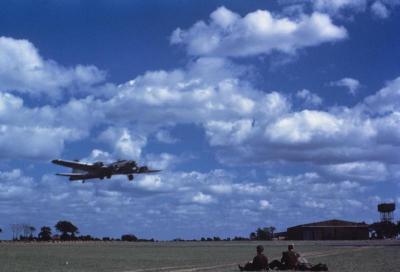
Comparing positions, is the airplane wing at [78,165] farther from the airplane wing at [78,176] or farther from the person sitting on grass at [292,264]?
the person sitting on grass at [292,264]

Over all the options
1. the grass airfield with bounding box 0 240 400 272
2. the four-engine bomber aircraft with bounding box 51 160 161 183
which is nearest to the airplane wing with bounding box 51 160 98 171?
the four-engine bomber aircraft with bounding box 51 160 161 183

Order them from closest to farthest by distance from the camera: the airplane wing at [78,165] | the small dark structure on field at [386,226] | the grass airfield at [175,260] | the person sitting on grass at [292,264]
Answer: the person sitting on grass at [292,264]
the grass airfield at [175,260]
the airplane wing at [78,165]
the small dark structure on field at [386,226]

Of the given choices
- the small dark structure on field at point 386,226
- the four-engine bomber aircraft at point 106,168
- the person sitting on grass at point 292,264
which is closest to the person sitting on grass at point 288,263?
the person sitting on grass at point 292,264

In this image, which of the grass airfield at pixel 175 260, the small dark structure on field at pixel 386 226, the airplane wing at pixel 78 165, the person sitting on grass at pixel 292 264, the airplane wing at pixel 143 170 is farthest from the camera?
the small dark structure on field at pixel 386 226

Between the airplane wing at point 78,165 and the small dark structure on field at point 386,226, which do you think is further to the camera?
the small dark structure on field at point 386,226

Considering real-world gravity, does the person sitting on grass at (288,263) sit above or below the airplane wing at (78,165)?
below

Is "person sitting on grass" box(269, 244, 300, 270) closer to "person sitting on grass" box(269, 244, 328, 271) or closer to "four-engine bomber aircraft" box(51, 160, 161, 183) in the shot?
"person sitting on grass" box(269, 244, 328, 271)

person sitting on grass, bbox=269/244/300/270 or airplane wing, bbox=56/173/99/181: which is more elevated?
airplane wing, bbox=56/173/99/181

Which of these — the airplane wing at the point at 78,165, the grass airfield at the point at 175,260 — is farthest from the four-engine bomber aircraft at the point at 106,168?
the grass airfield at the point at 175,260

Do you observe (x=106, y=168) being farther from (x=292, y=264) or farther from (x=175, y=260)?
(x=292, y=264)

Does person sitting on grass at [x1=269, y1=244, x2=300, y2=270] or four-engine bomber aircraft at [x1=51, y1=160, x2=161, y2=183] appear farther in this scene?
four-engine bomber aircraft at [x1=51, y1=160, x2=161, y2=183]

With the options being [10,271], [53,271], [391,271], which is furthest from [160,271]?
[391,271]

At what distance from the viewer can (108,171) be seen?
3595 inches

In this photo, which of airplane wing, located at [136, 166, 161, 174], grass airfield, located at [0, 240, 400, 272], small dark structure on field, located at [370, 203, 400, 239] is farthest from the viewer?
small dark structure on field, located at [370, 203, 400, 239]
